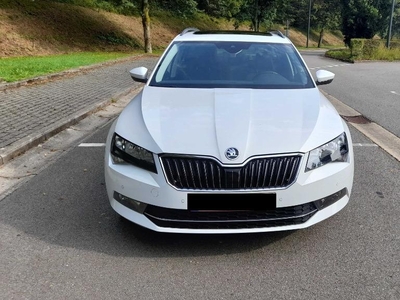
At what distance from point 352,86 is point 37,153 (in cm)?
1033

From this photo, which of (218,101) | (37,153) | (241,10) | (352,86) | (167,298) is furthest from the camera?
(241,10)

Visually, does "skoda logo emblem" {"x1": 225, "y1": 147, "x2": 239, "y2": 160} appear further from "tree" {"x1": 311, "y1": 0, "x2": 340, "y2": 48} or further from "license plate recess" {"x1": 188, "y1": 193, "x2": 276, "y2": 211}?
"tree" {"x1": 311, "y1": 0, "x2": 340, "y2": 48}

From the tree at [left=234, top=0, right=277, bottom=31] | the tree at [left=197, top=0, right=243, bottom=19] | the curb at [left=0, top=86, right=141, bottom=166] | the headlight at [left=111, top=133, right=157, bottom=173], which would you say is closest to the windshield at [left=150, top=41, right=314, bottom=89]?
the headlight at [left=111, top=133, right=157, bottom=173]

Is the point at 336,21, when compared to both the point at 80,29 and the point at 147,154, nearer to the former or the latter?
the point at 80,29

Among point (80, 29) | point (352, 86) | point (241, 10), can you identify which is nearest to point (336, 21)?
point (241, 10)

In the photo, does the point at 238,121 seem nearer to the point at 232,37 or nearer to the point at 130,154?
the point at 130,154

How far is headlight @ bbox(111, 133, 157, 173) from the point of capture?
3279 millimetres

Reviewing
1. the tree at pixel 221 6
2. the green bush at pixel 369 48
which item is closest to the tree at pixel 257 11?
the tree at pixel 221 6

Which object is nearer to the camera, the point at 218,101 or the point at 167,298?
the point at 167,298

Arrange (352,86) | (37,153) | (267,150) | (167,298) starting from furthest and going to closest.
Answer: (352,86) < (37,153) < (267,150) < (167,298)

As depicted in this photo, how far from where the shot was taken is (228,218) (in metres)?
3.17

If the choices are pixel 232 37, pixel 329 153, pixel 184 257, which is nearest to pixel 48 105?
pixel 232 37

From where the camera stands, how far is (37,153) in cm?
605

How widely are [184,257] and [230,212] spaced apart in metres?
0.51
